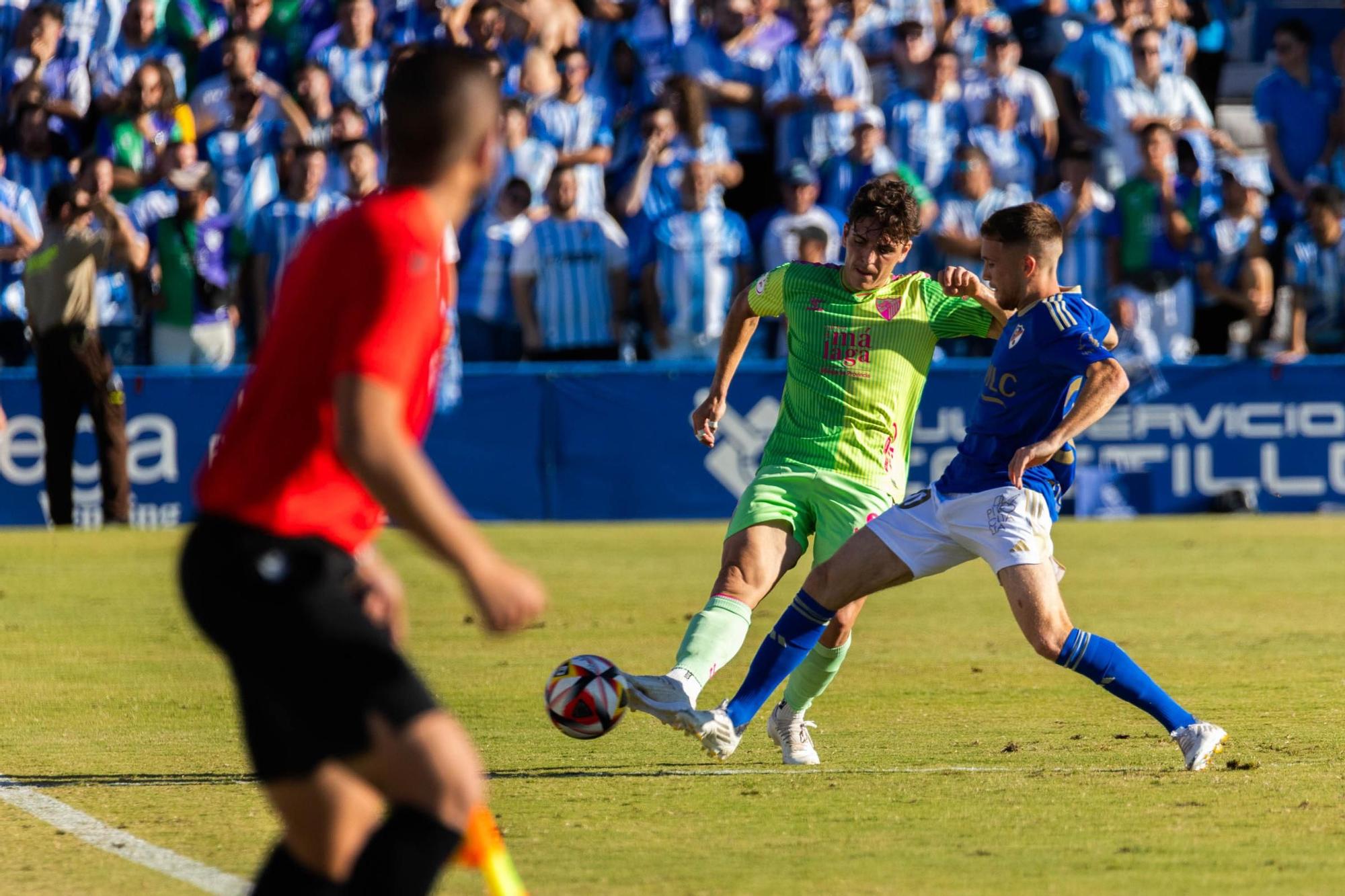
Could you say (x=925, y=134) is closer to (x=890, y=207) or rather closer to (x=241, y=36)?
(x=241, y=36)

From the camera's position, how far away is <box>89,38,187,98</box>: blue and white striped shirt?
17.6 metres

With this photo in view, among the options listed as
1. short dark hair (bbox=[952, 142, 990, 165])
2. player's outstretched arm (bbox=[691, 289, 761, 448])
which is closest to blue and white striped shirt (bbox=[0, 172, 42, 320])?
short dark hair (bbox=[952, 142, 990, 165])

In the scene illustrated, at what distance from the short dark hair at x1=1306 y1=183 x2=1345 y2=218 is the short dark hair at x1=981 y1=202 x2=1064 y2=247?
1148 cm

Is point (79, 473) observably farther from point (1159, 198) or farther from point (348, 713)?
point (348, 713)

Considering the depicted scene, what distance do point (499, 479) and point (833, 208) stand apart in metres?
3.87

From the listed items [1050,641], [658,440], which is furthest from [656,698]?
[658,440]

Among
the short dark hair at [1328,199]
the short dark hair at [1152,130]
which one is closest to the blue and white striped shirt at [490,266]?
the short dark hair at [1152,130]

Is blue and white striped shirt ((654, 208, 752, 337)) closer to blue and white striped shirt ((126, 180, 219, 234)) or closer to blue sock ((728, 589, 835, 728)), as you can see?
blue and white striped shirt ((126, 180, 219, 234))

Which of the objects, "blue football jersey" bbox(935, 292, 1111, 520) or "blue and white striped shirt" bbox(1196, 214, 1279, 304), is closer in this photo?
"blue football jersey" bbox(935, 292, 1111, 520)

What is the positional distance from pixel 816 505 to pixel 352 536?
151 inches

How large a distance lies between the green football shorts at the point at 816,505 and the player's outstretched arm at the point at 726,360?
1.09 ft

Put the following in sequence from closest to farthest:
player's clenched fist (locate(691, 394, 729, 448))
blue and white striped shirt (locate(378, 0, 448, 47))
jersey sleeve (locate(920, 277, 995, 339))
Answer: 1. jersey sleeve (locate(920, 277, 995, 339))
2. player's clenched fist (locate(691, 394, 729, 448))
3. blue and white striped shirt (locate(378, 0, 448, 47))

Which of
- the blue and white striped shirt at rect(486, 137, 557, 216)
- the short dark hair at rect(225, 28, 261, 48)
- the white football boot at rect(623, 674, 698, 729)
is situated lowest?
the white football boot at rect(623, 674, 698, 729)

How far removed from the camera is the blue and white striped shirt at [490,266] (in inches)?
664
